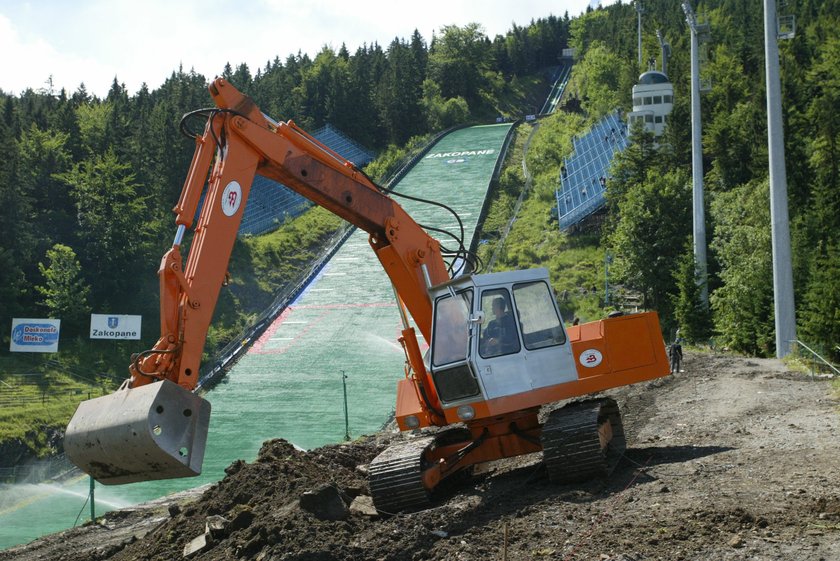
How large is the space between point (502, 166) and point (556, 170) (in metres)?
6.49

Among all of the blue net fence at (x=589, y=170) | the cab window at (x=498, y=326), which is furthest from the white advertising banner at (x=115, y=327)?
the cab window at (x=498, y=326)

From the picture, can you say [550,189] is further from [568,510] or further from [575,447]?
[568,510]

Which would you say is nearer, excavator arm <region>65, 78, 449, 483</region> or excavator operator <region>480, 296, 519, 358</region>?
excavator arm <region>65, 78, 449, 483</region>

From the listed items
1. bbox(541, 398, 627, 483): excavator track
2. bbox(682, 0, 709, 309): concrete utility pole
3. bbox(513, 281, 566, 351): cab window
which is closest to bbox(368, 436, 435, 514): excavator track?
bbox(541, 398, 627, 483): excavator track

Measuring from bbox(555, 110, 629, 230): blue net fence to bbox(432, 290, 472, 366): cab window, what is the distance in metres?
49.0

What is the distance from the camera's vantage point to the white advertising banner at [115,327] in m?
48.6

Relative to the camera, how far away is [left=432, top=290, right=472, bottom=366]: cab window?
40.8 ft

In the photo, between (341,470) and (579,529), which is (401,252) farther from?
(579,529)

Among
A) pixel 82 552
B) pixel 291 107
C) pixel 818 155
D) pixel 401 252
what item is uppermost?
pixel 291 107

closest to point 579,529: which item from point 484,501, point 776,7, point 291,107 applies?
point 484,501

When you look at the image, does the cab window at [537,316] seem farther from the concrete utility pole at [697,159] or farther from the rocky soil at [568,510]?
the concrete utility pole at [697,159]

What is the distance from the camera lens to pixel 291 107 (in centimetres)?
10300

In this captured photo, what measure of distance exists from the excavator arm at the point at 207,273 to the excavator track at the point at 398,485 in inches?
39.2

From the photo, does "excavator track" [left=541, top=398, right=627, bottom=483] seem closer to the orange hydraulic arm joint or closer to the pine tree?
the orange hydraulic arm joint
